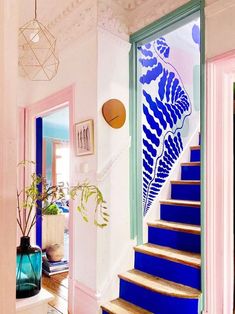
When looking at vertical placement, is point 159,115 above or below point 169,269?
above

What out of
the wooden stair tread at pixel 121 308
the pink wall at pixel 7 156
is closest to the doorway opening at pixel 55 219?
the wooden stair tread at pixel 121 308

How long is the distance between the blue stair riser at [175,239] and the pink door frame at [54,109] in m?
0.85

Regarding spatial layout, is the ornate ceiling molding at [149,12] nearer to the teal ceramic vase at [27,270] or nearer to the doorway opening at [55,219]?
the doorway opening at [55,219]

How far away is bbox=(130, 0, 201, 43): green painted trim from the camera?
7.79ft

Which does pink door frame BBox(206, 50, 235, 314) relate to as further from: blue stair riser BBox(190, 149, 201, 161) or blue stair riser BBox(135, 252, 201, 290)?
blue stair riser BBox(190, 149, 201, 161)

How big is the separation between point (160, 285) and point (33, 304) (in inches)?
49.5

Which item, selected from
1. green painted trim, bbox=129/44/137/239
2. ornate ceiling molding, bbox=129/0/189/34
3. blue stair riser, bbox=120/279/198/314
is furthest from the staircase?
ornate ceiling molding, bbox=129/0/189/34

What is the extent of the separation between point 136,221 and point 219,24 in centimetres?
192

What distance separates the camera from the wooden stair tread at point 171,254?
233 centimetres

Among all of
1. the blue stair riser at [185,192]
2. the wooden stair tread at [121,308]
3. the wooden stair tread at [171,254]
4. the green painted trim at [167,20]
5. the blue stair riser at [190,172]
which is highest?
the green painted trim at [167,20]

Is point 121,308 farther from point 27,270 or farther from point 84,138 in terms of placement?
point 84,138

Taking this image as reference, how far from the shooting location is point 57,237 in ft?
16.4

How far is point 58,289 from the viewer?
3359 mm

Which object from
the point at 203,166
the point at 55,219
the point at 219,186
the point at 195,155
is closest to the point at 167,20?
the point at 203,166
